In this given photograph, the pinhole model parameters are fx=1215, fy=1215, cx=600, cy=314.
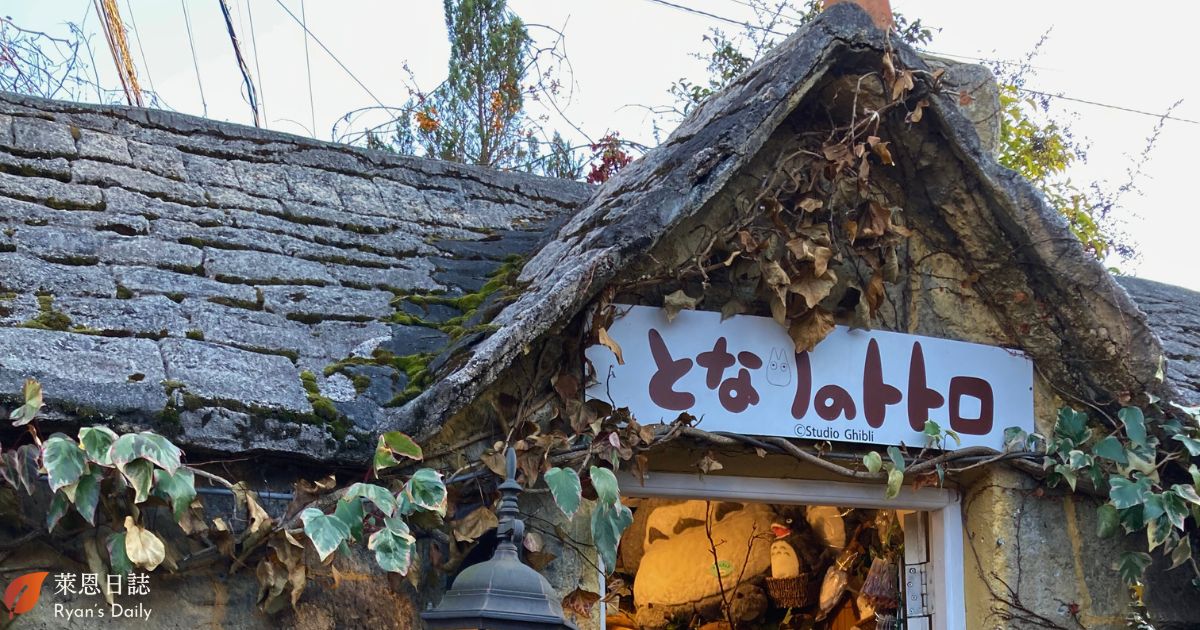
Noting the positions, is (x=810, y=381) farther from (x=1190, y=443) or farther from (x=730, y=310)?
(x=1190, y=443)

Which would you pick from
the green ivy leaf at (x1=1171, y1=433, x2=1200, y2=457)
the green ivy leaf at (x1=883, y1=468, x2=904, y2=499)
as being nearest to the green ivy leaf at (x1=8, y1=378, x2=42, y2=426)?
the green ivy leaf at (x1=883, y1=468, x2=904, y2=499)

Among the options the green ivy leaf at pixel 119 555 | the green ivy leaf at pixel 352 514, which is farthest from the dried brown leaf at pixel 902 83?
the green ivy leaf at pixel 119 555

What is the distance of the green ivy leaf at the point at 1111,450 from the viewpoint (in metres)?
4.24

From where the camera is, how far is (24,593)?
3.11 metres

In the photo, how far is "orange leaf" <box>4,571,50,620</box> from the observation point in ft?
10.1

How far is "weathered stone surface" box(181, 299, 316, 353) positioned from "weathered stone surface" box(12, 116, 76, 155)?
140 cm

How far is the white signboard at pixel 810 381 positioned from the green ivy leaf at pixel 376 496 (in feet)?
2.75

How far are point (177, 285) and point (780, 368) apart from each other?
80.7 inches

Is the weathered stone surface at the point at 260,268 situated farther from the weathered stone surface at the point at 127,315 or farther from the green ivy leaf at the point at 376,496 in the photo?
the green ivy leaf at the point at 376,496

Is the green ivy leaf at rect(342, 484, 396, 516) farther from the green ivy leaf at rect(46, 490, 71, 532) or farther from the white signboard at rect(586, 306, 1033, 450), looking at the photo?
the white signboard at rect(586, 306, 1033, 450)

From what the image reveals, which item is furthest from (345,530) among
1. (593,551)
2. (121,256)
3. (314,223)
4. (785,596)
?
(785,596)

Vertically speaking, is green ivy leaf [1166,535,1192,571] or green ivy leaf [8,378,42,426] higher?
green ivy leaf [8,378,42,426]

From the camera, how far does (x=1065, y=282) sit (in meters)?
4.30

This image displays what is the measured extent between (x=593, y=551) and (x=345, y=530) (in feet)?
3.06
